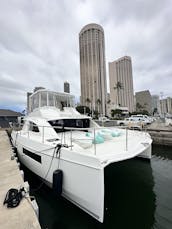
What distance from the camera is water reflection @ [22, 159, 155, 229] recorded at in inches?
135

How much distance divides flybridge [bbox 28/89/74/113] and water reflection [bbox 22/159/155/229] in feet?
12.7

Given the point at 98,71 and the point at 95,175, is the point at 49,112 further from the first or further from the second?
the point at 98,71

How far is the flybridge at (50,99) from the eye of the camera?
7734mm

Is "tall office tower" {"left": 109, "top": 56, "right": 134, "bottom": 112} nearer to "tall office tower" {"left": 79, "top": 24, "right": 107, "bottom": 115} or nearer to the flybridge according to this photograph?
"tall office tower" {"left": 79, "top": 24, "right": 107, "bottom": 115}

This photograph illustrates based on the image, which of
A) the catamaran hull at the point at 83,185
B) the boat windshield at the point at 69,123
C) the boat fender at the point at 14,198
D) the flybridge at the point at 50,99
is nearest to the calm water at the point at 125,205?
the catamaran hull at the point at 83,185

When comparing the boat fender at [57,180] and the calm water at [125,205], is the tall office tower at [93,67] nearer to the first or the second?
the calm water at [125,205]

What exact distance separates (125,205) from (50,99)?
20.0ft

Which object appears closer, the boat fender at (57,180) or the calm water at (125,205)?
the calm water at (125,205)

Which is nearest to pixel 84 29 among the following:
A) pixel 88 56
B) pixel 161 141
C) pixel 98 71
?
pixel 88 56

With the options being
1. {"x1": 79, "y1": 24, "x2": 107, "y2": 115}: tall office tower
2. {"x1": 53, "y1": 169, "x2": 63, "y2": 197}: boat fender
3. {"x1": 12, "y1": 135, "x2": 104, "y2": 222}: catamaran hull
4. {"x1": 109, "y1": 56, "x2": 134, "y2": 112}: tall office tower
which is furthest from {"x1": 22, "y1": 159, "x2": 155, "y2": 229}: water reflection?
{"x1": 109, "y1": 56, "x2": 134, "y2": 112}: tall office tower

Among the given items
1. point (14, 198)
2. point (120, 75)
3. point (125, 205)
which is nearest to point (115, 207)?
point (125, 205)

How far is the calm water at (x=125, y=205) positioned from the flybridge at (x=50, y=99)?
3745 mm

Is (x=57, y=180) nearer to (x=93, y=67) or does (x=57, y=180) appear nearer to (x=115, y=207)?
(x=115, y=207)

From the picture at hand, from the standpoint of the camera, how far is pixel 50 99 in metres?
7.90
